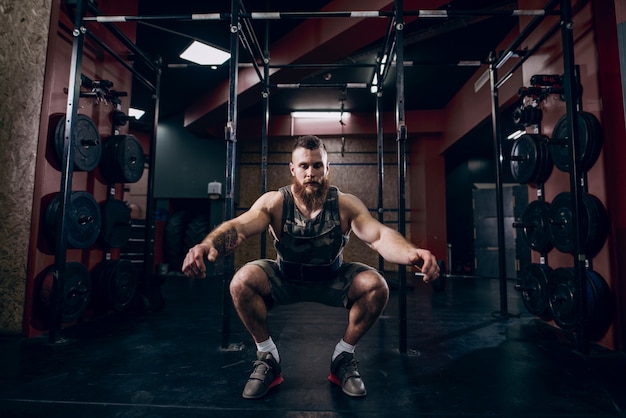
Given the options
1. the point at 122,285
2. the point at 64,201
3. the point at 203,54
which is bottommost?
the point at 122,285

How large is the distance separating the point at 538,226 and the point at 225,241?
2423 millimetres

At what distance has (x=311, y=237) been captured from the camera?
1.59m

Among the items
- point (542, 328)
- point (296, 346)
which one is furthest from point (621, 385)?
point (296, 346)

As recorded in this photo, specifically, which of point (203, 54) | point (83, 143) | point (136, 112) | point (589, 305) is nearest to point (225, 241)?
point (83, 143)

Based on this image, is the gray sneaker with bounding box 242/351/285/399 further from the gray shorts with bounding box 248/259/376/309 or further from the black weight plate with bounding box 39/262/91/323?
the black weight plate with bounding box 39/262/91/323

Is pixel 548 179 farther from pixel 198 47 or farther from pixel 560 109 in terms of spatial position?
pixel 198 47

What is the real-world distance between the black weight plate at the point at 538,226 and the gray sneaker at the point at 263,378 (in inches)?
85.7

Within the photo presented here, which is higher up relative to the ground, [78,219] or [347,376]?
[78,219]

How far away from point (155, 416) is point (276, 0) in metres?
3.91

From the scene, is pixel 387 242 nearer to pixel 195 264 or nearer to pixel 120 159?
pixel 195 264

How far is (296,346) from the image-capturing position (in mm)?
2018

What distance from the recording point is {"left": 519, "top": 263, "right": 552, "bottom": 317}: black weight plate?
242cm

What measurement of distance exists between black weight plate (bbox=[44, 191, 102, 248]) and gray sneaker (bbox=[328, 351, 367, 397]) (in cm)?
190

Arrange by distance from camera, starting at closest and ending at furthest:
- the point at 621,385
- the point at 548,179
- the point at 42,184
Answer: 1. the point at 621,385
2. the point at 42,184
3. the point at 548,179
